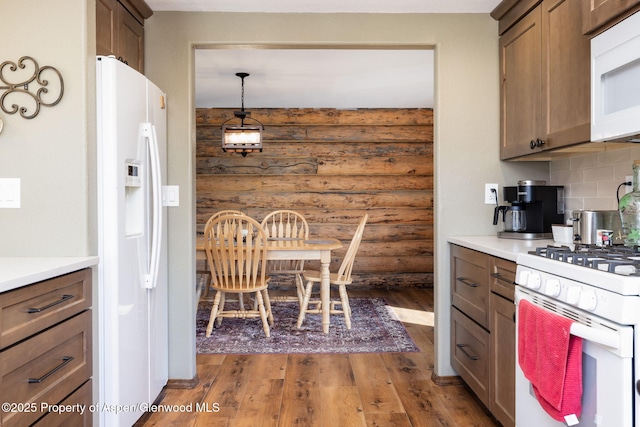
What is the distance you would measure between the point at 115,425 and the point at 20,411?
669 mm

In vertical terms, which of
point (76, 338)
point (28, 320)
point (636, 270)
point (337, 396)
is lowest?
point (337, 396)

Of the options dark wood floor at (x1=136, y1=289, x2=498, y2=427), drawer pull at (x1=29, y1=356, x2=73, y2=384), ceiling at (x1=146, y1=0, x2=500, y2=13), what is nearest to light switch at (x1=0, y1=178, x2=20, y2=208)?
drawer pull at (x1=29, y1=356, x2=73, y2=384)

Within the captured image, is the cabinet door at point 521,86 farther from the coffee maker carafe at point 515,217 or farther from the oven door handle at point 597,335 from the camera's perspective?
the oven door handle at point 597,335

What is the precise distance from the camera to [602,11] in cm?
188

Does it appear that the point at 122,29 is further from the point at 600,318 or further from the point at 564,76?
the point at 600,318

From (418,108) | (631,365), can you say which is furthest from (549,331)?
(418,108)

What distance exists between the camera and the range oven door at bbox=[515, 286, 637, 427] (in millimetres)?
1305

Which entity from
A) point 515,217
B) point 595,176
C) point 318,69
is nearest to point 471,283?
point 515,217

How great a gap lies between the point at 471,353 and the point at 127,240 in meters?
1.81

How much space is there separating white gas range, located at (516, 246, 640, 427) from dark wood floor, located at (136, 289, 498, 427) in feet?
2.93

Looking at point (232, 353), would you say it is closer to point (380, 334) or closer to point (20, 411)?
point (380, 334)

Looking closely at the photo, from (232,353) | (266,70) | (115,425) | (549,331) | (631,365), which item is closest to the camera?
(631,365)

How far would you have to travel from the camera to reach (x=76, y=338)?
1860mm

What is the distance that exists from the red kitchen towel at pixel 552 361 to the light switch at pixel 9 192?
2.00 m
